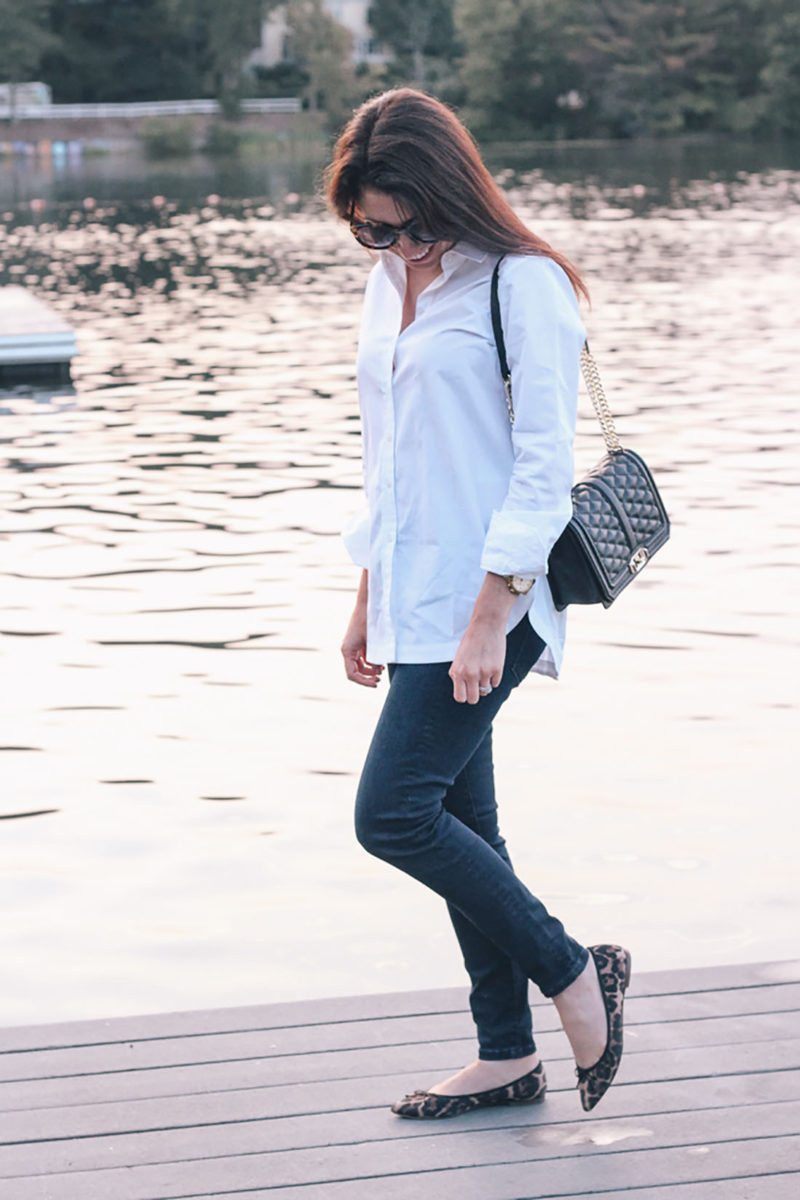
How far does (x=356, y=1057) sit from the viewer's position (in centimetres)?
305

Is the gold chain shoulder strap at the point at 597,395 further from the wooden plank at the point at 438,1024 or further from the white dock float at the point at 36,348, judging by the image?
the white dock float at the point at 36,348

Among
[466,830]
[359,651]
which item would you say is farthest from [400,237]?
[466,830]

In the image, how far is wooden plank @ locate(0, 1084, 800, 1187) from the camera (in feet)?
8.80

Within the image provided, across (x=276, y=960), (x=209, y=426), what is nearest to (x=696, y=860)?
(x=276, y=960)

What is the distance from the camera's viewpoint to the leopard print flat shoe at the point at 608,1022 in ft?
9.08

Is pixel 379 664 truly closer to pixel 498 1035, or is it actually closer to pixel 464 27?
pixel 498 1035

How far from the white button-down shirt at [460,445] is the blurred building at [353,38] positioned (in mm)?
95326

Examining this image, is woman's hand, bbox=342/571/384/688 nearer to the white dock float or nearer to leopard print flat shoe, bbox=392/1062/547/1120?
leopard print flat shoe, bbox=392/1062/547/1120

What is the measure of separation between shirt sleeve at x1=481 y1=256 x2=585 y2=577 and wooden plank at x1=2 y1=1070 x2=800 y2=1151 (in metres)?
0.91

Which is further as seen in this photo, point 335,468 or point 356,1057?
point 335,468

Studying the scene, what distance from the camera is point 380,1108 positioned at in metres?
2.86

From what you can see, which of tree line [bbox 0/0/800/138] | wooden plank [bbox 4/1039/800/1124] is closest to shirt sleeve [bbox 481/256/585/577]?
wooden plank [bbox 4/1039/800/1124]

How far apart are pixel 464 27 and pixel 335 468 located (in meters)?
71.9

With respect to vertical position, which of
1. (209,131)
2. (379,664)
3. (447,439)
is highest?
(447,439)
